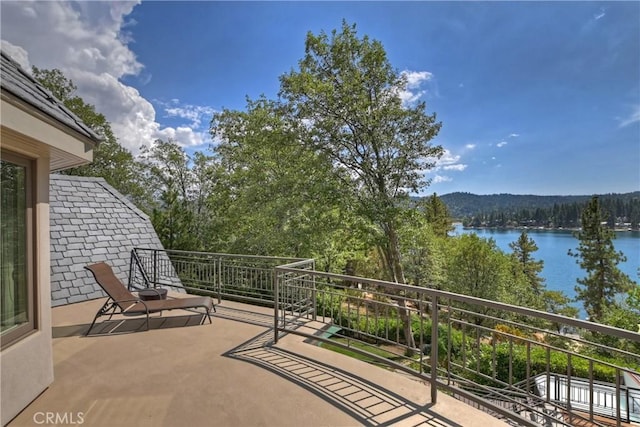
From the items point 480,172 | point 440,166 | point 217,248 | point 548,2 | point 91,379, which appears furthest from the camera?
point 480,172

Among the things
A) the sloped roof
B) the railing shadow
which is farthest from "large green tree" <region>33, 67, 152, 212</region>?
the railing shadow

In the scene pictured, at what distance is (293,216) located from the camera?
42.1 ft

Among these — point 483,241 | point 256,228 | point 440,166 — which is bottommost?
point 483,241

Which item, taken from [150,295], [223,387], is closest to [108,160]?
[150,295]

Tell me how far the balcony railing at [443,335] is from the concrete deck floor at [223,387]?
24cm

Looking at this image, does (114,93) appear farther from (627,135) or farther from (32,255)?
(627,135)

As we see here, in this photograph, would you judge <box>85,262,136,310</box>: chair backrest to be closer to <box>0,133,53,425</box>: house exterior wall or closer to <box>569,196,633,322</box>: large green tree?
<box>0,133,53,425</box>: house exterior wall

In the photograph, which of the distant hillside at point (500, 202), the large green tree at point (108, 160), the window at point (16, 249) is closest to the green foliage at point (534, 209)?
the distant hillside at point (500, 202)

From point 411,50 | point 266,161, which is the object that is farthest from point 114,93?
point 411,50

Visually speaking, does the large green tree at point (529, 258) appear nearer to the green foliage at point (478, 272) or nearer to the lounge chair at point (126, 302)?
the green foliage at point (478, 272)

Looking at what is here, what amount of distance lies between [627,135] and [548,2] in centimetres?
2013

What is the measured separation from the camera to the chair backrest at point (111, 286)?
504 centimetres

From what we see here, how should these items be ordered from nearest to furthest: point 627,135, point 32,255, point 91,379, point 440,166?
point 32,255 → point 91,379 → point 440,166 → point 627,135

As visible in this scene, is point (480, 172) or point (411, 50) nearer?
point (411, 50)
